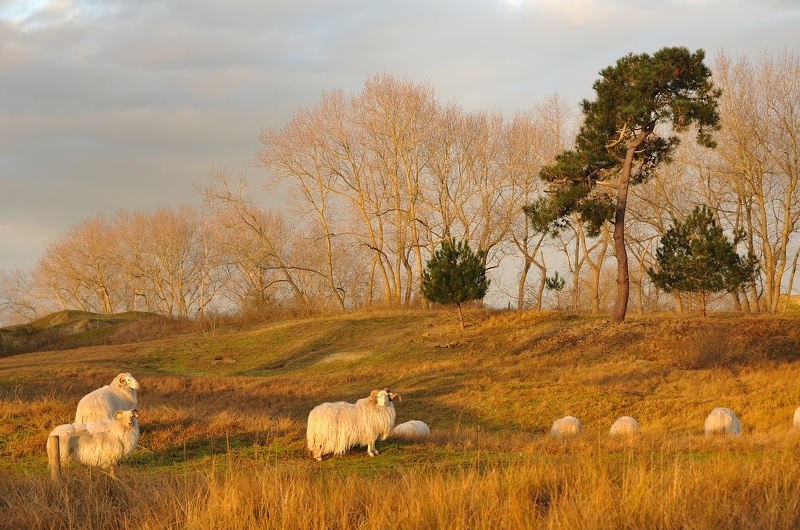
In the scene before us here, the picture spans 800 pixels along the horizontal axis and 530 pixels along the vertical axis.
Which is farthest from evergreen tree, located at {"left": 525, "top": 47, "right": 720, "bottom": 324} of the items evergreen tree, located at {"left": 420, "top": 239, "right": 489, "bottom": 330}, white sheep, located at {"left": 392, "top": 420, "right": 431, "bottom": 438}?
white sheep, located at {"left": 392, "top": 420, "right": 431, "bottom": 438}

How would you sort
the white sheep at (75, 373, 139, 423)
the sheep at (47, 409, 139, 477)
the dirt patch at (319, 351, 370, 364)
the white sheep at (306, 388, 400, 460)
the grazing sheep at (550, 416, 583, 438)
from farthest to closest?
the dirt patch at (319, 351, 370, 364)
the grazing sheep at (550, 416, 583, 438)
the white sheep at (75, 373, 139, 423)
the white sheep at (306, 388, 400, 460)
the sheep at (47, 409, 139, 477)

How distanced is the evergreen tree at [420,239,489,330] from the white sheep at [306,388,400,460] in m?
25.7

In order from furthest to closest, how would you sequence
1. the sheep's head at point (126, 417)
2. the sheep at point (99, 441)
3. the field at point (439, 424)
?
1. the sheep's head at point (126, 417)
2. the sheep at point (99, 441)
3. the field at point (439, 424)

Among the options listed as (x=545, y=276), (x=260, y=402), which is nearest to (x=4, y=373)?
(x=260, y=402)

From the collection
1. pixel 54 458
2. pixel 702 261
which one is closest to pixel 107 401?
pixel 54 458

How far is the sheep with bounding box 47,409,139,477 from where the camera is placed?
10.8m

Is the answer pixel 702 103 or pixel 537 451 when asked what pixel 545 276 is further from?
pixel 537 451

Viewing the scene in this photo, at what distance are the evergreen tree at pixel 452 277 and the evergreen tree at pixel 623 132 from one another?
13.0 feet

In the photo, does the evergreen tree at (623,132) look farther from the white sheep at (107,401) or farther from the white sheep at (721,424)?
the white sheep at (107,401)

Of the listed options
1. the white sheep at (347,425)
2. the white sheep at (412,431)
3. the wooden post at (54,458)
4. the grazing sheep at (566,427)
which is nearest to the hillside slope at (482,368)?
the grazing sheep at (566,427)

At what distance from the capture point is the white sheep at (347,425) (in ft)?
38.8

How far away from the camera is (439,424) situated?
20.8m

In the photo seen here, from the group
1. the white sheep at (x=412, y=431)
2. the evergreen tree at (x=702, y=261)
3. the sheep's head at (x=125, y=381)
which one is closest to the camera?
the white sheep at (x=412, y=431)

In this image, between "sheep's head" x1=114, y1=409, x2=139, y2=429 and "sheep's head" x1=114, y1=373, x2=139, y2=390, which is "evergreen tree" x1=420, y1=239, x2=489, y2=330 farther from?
"sheep's head" x1=114, y1=409, x2=139, y2=429
